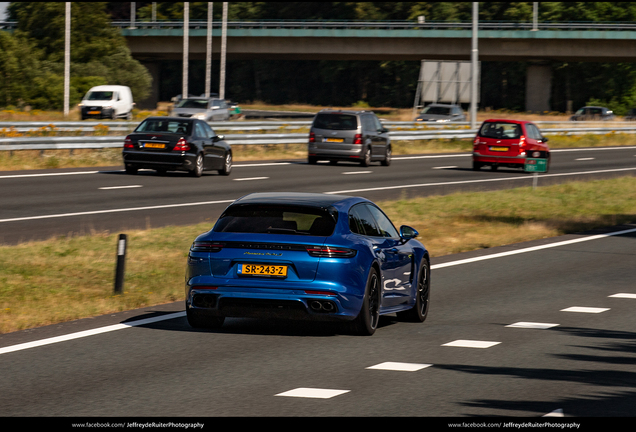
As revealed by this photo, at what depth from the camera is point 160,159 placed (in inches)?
1160

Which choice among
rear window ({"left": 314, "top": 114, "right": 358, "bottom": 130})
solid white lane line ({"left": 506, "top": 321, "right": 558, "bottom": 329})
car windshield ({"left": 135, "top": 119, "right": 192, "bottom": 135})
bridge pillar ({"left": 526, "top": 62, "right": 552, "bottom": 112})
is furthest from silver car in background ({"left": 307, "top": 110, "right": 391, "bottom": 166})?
bridge pillar ({"left": 526, "top": 62, "right": 552, "bottom": 112})

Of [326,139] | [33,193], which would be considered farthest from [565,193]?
[33,193]

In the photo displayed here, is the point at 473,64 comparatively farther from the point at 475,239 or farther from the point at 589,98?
the point at 589,98

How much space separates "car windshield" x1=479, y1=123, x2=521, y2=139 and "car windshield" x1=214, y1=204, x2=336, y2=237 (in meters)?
27.4

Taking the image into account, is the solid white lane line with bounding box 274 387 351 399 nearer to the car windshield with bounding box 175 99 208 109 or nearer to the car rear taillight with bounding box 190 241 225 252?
the car rear taillight with bounding box 190 241 225 252

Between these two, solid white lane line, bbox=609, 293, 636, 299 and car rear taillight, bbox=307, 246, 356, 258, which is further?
solid white lane line, bbox=609, 293, 636, 299

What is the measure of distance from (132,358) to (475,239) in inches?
467

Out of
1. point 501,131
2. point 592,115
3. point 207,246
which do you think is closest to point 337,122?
point 501,131

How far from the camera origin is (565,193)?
29.9 m

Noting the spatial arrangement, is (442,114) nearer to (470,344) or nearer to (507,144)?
(507,144)

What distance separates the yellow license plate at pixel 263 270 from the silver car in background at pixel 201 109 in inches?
1579

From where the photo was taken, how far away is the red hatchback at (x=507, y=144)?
3659cm

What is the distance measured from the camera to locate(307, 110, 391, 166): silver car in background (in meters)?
36.3

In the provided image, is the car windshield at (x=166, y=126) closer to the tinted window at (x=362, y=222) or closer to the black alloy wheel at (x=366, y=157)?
the black alloy wheel at (x=366, y=157)
